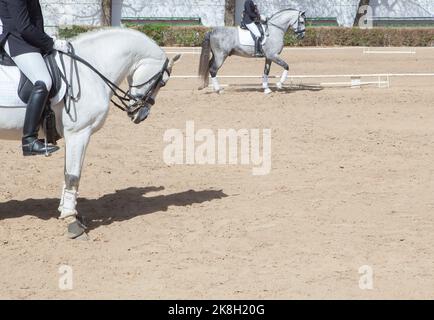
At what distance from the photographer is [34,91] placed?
769 centimetres

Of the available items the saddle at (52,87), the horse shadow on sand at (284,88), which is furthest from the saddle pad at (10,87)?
the horse shadow on sand at (284,88)

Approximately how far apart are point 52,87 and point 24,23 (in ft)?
2.24

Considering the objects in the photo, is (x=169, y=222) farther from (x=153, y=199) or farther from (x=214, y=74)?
(x=214, y=74)

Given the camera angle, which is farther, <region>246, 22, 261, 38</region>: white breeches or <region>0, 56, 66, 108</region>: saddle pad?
<region>246, 22, 261, 38</region>: white breeches

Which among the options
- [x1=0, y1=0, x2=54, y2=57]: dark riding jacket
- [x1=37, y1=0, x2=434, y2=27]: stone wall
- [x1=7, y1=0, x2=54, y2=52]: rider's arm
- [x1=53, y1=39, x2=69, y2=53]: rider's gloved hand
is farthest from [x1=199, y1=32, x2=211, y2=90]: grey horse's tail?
[x1=37, y1=0, x2=434, y2=27]: stone wall

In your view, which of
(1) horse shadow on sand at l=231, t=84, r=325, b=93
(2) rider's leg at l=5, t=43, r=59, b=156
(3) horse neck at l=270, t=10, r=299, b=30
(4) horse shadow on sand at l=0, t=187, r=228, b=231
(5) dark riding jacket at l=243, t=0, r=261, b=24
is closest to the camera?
(2) rider's leg at l=5, t=43, r=59, b=156

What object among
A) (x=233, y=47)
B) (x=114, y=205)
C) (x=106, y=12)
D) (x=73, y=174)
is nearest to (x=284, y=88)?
(x=233, y=47)

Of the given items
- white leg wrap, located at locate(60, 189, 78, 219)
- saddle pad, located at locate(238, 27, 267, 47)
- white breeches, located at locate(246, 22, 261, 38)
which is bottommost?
saddle pad, located at locate(238, 27, 267, 47)

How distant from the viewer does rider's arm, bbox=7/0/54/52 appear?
759 centimetres

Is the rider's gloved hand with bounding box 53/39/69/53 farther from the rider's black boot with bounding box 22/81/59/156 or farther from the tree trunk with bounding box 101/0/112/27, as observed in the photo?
the tree trunk with bounding box 101/0/112/27

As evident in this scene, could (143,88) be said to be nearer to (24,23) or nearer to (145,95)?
(145,95)

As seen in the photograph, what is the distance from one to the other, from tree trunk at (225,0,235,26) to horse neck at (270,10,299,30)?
18.8 m

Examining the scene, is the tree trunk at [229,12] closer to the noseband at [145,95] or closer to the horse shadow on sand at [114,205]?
the horse shadow on sand at [114,205]

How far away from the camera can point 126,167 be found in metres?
11.2
